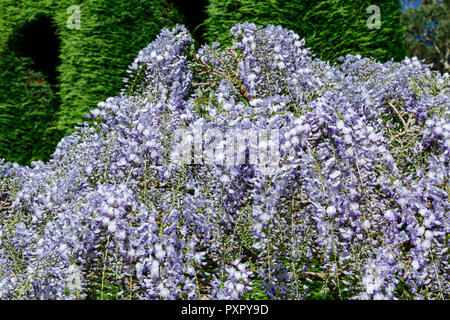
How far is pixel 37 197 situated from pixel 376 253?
1.69 meters

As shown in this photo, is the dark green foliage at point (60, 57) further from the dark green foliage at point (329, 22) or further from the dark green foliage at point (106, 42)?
the dark green foliage at point (329, 22)

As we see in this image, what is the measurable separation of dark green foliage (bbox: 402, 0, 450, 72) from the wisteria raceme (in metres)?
14.0

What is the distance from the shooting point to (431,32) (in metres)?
14.8

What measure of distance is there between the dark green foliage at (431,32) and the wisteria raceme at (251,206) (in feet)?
46.0

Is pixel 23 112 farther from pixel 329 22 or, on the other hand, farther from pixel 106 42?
pixel 329 22

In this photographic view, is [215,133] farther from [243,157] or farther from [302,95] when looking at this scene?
[302,95]

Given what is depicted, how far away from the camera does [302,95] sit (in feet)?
6.22

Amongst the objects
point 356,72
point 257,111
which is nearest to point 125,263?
point 257,111

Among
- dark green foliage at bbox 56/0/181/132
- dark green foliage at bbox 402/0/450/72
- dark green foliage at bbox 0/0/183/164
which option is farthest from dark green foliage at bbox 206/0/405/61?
Answer: dark green foliage at bbox 402/0/450/72

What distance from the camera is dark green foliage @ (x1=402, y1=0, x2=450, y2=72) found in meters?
14.3

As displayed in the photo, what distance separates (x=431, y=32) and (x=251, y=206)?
15860 mm
